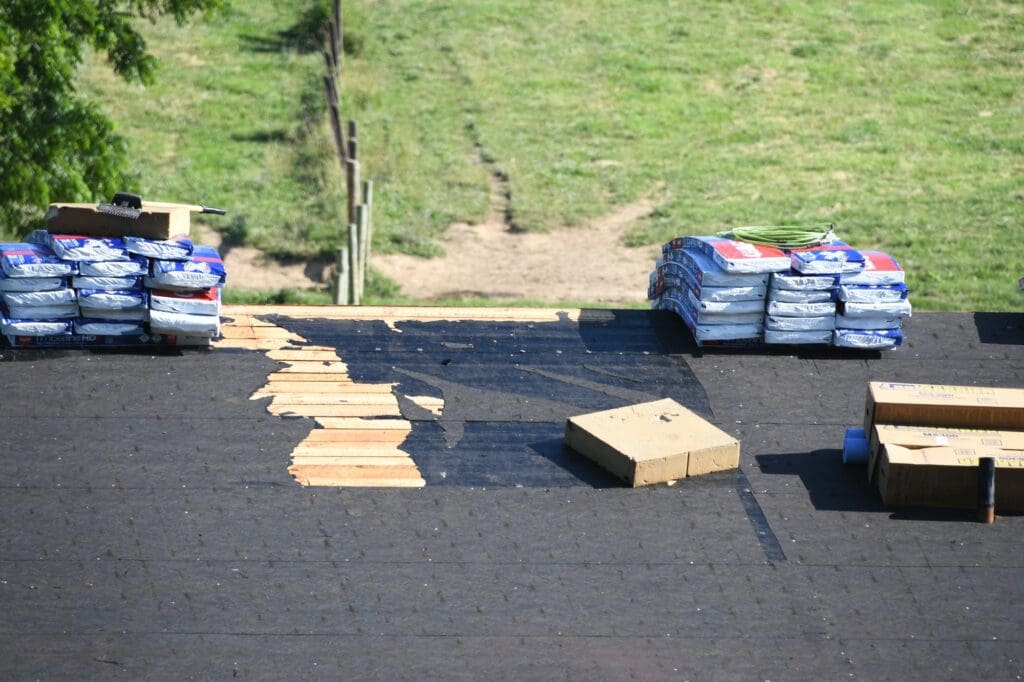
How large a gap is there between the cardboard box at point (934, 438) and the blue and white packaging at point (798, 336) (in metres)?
2.29

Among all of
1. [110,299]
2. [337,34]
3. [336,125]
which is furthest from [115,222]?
[337,34]

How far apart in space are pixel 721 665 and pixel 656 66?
27.4 metres

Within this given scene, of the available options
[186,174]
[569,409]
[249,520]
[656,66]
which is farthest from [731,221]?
[249,520]

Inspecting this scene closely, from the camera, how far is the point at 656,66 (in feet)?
110

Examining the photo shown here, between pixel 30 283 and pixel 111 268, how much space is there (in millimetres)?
692

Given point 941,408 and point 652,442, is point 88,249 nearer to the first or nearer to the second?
point 652,442

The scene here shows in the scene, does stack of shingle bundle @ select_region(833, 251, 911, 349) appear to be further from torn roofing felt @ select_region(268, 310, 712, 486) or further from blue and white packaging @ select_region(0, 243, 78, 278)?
blue and white packaging @ select_region(0, 243, 78, 278)

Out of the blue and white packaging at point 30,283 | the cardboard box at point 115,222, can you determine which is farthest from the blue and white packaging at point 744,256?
the blue and white packaging at point 30,283

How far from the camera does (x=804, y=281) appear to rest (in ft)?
38.4

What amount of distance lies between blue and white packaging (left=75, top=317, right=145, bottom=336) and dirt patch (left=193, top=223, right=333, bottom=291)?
1194 cm

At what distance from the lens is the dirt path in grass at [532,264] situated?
23.8m

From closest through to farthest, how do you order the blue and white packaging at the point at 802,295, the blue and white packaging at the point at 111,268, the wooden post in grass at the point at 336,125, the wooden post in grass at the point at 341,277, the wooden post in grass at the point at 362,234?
1. the blue and white packaging at the point at 111,268
2. the blue and white packaging at the point at 802,295
3. the wooden post in grass at the point at 341,277
4. the wooden post in grass at the point at 362,234
5. the wooden post in grass at the point at 336,125

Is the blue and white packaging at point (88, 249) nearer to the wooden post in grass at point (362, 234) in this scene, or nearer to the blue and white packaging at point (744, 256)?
the blue and white packaging at point (744, 256)

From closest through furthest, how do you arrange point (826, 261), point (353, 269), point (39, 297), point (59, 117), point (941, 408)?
point (941, 408) < point (39, 297) < point (826, 261) < point (59, 117) < point (353, 269)
